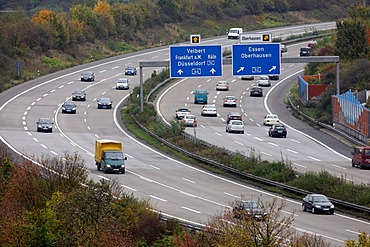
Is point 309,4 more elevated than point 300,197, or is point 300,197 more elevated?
point 309,4

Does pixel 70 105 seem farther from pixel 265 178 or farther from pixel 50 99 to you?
pixel 265 178

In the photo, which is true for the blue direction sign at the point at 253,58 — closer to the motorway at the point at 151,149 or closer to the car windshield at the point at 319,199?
the motorway at the point at 151,149

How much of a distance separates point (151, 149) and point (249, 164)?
1196 cm

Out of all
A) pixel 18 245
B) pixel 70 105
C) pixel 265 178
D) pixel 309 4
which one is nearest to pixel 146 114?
pixel 70 105

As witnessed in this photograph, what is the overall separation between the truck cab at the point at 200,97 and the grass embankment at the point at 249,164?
36.7ft

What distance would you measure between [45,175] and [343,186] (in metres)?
15.5

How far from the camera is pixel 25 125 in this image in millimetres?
81875

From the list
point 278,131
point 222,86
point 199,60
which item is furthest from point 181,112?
point 222,86

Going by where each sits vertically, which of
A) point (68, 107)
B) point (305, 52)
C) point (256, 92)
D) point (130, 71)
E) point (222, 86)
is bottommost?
point (68, 107)

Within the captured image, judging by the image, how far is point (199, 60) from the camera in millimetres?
69875

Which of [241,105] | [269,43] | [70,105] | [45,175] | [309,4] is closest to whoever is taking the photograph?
[45,175]

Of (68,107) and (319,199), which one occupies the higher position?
(68,107)

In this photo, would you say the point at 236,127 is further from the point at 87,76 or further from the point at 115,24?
the point at 115,24

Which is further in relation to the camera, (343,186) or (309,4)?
(309,4)
